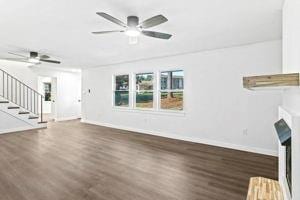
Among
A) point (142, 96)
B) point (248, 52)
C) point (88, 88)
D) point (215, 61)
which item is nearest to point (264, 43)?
point (248, 52)

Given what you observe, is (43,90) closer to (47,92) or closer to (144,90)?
(47,92)

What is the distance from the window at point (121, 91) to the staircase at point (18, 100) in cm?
297

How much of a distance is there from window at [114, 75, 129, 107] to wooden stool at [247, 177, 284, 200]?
523 centimetres

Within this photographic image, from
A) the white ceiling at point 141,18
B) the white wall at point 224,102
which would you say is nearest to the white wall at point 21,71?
the white ceiling at point 141,18

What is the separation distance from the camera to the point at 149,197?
2287 millimetres

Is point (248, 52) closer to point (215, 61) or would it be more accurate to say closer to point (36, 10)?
point (215, 61)

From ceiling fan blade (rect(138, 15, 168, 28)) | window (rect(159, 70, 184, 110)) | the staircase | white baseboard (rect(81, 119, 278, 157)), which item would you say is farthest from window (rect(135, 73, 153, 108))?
the staircase

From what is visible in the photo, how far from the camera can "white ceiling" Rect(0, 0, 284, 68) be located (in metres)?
2.36

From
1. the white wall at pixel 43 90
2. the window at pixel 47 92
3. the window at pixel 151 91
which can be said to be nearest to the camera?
the window at pixel 151 91

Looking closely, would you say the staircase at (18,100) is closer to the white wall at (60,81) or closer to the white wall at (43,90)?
the white wall at (60,81)

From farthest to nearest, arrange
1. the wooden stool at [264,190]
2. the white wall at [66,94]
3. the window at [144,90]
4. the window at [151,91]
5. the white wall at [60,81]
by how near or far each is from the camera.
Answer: the white wall at [66,94], the white wall at [60,81], the window at [144,90], the window at [151,91], the wooden stool at [264,190]

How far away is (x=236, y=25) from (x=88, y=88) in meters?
6.71

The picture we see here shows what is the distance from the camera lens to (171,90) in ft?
18.2

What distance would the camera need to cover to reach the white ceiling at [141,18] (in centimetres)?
236
